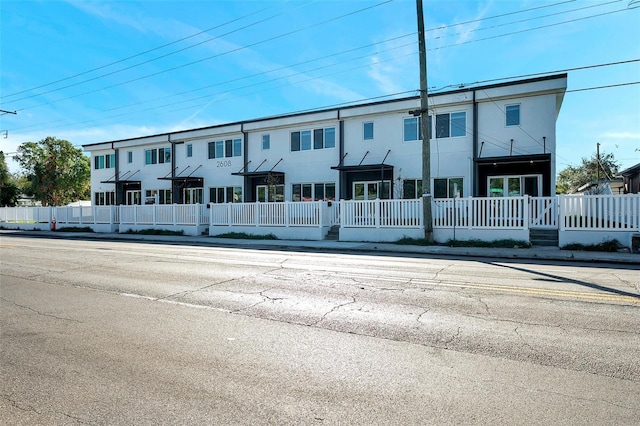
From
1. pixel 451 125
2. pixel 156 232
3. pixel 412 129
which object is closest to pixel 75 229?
pixel 156 232

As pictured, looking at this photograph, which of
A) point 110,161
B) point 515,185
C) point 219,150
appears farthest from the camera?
point 110,161

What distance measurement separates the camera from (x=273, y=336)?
205 inches

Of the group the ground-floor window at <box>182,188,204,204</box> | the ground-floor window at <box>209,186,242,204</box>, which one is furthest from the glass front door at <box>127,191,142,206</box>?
the ground-floor window at <box>209,186,242,204</box>

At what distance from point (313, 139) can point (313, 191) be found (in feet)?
10.9

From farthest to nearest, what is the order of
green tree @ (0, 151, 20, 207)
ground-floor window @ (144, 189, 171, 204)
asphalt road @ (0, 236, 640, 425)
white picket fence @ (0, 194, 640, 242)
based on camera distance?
green tree @ (0, 151, 20, 207), ground-floor window @ (144, 189, 171, 204), white picket fence @ (0, 194, 640, 242), asphalt road @ (0, 236, 640, 425)

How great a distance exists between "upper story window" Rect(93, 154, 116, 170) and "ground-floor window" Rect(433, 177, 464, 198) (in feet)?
92.3

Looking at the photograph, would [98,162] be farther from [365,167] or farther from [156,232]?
[365,167]

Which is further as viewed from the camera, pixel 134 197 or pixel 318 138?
pixel 134 197

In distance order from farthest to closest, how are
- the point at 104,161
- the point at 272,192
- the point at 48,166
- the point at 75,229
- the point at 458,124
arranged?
1. the point at 48,166
2. the point at 104,161
3. the point at 75,229
4. the point at 272,192
5. the point at 458,124

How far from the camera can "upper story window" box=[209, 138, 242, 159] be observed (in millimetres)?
29406

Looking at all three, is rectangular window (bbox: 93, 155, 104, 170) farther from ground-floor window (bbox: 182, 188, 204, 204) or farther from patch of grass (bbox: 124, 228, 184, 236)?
patch of grass (bbox: 124, 228, 184, 236)

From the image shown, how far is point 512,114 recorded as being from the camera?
20641 millimetres

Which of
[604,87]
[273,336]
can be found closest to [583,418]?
[273,336]

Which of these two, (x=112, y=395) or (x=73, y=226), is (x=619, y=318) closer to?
(x=112, y=395)
